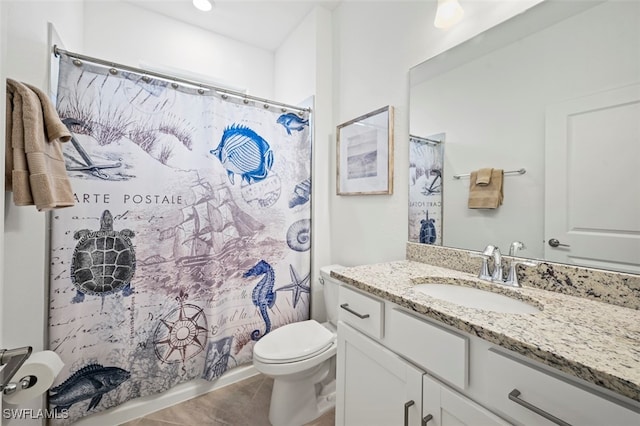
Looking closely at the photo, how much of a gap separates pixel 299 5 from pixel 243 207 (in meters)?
1.56

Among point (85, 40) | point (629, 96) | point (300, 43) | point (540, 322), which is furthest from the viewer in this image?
point (300, 43)

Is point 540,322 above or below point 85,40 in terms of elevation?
below

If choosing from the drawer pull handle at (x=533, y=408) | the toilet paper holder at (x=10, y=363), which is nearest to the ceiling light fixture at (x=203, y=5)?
the toilet paper holder at (x=10, y=363)

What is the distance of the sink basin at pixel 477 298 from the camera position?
91 centimetres

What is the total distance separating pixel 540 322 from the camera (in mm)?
688

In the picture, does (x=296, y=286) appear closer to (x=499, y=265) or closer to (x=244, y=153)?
(x=244, y=153)

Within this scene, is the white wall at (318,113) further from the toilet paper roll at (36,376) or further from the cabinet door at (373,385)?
the toilet paper roll at (36,376)

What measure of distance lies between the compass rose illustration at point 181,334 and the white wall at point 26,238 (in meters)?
0.49

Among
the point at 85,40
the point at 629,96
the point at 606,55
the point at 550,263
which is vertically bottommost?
the point at 550,263

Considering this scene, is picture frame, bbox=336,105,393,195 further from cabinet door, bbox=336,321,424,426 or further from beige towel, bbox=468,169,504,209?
cabinet door, bbox=336,321,424,426

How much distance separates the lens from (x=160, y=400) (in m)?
1.54

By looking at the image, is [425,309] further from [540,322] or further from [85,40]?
[85,40]

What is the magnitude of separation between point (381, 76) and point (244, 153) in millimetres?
1000

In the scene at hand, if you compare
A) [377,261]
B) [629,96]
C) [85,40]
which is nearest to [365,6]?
[629,96]
